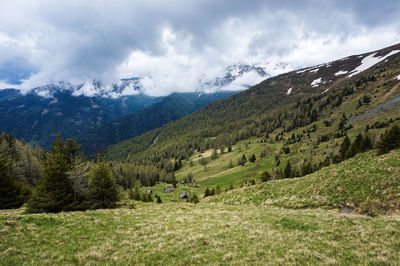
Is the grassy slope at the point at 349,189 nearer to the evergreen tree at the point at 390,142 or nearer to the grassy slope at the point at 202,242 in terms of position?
the evergreen tree at the point at 390,142

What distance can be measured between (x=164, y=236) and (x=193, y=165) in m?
180

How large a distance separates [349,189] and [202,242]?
24516mm

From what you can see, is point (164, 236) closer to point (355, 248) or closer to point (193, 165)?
point (355, 248)

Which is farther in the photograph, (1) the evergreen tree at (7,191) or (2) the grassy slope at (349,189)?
(1) the evergreen tree at (7,191)

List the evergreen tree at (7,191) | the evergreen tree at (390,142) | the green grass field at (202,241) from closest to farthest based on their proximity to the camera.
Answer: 1. the green grass field at (202,241)
2. the evergreen tree at (7,191)
3. the evergreen tree at (390,142)

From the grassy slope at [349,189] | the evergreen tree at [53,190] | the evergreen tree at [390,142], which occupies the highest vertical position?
the evergreen tree at [53,190]

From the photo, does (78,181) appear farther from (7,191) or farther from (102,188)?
(7,191)

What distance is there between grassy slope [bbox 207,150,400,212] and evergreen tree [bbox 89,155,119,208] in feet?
70.3

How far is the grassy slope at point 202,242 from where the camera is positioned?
29.7 ft

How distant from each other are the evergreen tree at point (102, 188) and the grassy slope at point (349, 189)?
21.4 m

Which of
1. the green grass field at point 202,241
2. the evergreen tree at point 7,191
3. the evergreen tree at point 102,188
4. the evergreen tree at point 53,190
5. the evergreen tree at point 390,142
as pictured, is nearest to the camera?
the green grass field at point 202,241

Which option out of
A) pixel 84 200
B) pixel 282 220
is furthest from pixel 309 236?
pixel 84 200

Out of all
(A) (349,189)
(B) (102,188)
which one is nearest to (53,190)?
(B) (102,188)

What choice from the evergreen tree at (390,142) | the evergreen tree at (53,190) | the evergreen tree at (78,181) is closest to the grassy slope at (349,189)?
the evergreen tree at (390,142)
